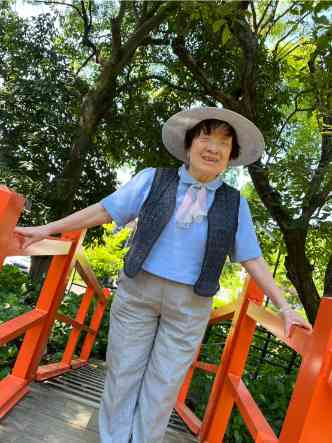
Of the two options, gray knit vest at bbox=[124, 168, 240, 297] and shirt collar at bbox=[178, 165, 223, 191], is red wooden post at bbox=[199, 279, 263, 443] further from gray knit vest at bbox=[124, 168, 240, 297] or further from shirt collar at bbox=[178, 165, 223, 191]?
A: shirt collar at bbox=[178, 165, 223, 191]

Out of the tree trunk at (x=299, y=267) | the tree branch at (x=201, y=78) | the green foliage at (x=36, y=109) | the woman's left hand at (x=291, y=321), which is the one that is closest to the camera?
the woman's left hand at (x=291, y=321)

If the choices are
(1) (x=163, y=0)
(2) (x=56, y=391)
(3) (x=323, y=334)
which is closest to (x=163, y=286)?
(3) (x=323, y=334)

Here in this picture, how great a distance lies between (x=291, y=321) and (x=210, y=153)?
2.81ft

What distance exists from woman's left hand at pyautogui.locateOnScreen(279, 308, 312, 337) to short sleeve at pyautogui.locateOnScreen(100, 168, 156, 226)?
32.6 inches

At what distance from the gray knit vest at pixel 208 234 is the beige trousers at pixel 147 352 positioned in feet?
0.29

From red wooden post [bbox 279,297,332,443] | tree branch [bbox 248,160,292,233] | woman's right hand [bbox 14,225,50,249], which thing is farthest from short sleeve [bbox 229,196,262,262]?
tree branch [bbox 248,160,292,233]

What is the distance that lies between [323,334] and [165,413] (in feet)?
4.11

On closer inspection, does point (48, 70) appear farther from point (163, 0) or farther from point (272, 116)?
point (272, 116)

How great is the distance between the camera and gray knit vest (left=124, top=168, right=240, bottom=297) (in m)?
2.20

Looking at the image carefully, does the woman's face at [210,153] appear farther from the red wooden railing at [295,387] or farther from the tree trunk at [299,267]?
the tree trunk at [299,267]

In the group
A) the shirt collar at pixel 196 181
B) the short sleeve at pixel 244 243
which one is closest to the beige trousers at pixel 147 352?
the short sleeve at pixel 244 243

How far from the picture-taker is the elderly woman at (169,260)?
2.22 meters

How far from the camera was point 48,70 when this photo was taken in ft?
29.1

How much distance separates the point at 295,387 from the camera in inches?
53.8
